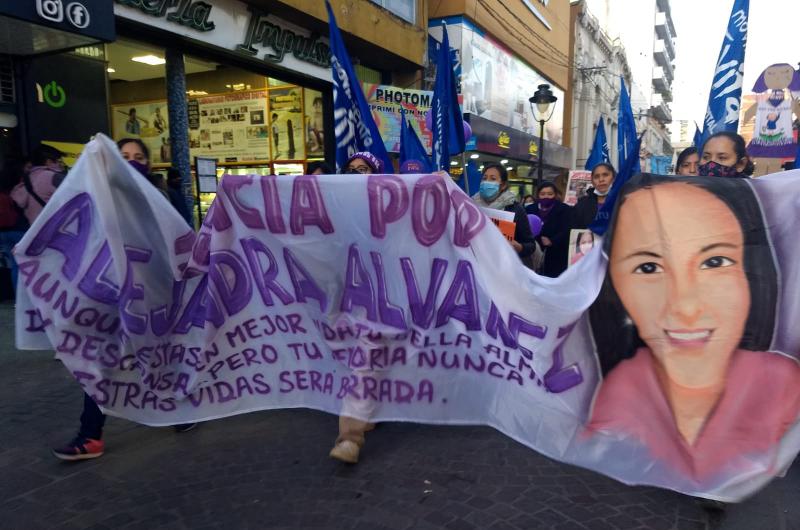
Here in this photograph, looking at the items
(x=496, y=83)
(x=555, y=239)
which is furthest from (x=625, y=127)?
(x=496, y=83)

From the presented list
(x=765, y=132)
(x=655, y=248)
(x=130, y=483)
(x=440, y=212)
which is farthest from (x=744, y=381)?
(x=765, y=132)

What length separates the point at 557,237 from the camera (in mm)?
5465

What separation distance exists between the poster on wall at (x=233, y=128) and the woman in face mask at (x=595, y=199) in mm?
8817

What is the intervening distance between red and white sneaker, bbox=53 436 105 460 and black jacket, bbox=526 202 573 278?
13.5ft

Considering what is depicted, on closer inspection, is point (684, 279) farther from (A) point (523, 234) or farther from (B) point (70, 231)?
(B) point (70, 231)

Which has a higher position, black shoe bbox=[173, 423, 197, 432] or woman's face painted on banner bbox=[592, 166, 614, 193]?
woman's face painted on banner bbox=[592, 166, 614, 193]

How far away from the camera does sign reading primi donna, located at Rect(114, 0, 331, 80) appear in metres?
8.26

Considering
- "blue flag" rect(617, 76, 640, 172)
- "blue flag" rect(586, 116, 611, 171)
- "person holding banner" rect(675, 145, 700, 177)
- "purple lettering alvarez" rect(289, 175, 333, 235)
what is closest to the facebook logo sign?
"purple lettering alvarez" rect(289, 175, 333, 235)

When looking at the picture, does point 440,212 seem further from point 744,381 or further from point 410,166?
point 410,166

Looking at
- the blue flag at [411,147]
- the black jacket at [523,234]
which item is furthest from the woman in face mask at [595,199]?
the blue flag at [411,147]

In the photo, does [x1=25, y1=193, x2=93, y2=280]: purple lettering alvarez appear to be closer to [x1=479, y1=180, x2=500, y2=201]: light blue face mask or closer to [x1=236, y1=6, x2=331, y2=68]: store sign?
[x1=479, y1=180, x2=500, y2=201]: light blue face mask

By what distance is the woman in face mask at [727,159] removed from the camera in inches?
148

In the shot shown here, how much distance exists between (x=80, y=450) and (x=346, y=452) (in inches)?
64.6

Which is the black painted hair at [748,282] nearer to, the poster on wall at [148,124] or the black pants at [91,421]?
the black pants at [91,421]
